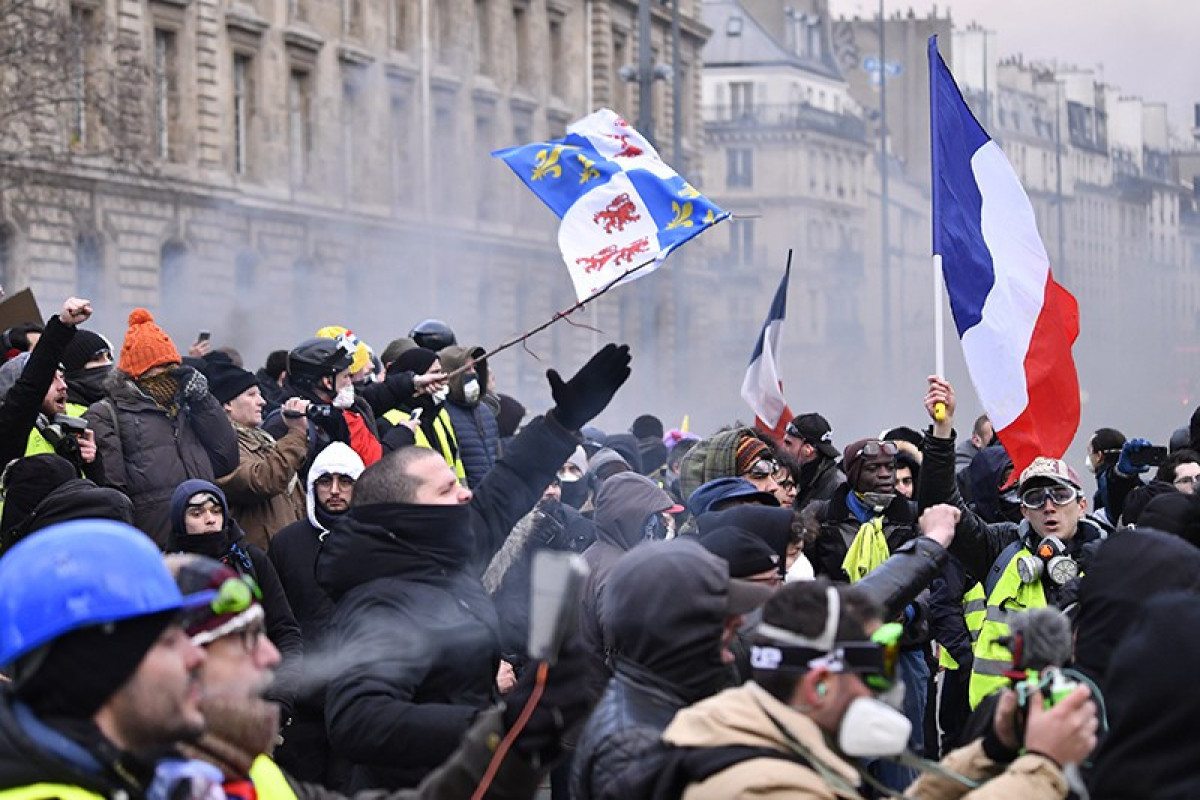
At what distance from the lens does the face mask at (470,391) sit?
9867 millimetres

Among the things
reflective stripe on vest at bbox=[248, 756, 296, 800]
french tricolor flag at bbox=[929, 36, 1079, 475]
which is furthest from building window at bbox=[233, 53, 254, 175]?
reflective stripe on vest at bbox=[248, 756, 296, 800]

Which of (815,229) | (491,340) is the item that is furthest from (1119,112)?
(491,340)

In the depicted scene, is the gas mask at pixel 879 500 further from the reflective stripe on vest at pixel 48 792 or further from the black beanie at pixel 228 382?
the reflective stripe on vest at pixel 48 792

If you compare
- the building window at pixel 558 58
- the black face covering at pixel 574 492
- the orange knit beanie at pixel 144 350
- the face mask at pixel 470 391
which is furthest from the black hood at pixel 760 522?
the building window at pixel 558 58

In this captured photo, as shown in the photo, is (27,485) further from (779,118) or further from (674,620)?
(779,118)

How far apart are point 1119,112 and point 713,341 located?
49870 mm

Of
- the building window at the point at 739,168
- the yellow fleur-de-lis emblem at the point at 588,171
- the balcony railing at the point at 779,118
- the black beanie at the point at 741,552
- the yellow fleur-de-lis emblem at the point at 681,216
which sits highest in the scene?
the balcony railing at the point at 779,118

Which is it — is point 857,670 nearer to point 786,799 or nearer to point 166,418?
point 786,799

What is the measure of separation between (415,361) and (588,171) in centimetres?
113

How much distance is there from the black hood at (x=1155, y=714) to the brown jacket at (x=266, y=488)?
4.98 m

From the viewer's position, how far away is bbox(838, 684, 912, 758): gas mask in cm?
386

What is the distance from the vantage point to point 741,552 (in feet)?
18.5

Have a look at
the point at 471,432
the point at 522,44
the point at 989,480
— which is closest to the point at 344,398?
the point at 471,432

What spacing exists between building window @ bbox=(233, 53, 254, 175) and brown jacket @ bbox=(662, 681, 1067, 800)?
1473 inches
